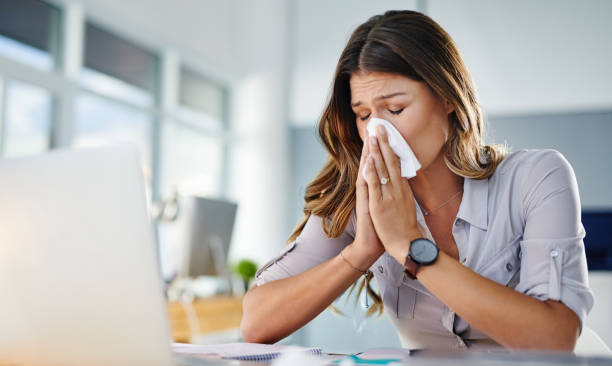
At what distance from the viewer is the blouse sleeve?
123 cm

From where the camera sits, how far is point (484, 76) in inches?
185

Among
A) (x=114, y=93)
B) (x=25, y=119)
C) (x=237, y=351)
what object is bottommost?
(x=237, y=351)

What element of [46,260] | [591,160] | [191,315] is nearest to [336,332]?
[191,315]

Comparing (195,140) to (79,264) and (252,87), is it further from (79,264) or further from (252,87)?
(79,264)

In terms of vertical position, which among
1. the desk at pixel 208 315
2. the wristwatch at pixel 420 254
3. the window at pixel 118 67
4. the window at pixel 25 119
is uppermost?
the window at pixel 118 67

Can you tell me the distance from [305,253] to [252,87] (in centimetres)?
440

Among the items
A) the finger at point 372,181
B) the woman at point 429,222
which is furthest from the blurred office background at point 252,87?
the finger at point 372,181

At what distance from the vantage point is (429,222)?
→ 1307 millimetres

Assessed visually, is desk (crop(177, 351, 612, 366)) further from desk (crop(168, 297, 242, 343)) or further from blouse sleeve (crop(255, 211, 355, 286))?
desk (crop(168, 297, 242, 343))

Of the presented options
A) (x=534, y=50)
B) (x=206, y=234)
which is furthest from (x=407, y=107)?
(x=534, y=50)

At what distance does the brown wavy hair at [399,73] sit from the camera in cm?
117

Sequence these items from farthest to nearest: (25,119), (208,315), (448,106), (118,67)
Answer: (118,67)
(25,119)
(208,315)
(448,106)

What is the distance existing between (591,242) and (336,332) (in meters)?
2.21

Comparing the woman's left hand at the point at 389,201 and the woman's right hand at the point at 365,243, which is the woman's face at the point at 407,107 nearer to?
the woman's left hand at the point at 389,201
